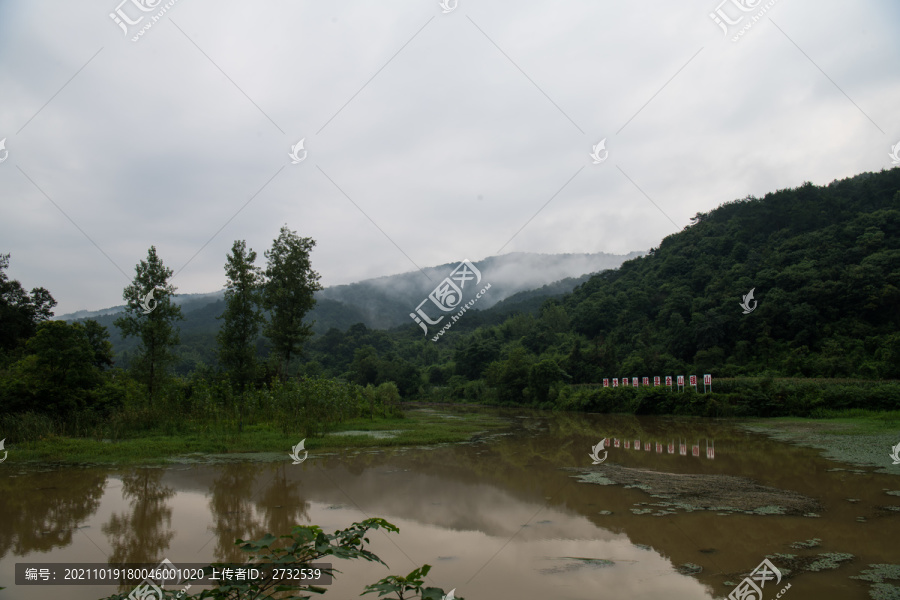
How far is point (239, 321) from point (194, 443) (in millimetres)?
8124

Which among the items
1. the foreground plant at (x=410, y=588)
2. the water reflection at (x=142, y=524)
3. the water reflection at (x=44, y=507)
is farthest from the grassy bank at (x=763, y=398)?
the foreground plant at (x=410, y=588)

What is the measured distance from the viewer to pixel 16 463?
1114 centimetres

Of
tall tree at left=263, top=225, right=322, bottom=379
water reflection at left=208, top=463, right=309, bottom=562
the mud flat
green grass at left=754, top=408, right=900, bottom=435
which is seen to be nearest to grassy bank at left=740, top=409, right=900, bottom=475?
Result: green grass at left=754, top=408, right=900, bottom=435

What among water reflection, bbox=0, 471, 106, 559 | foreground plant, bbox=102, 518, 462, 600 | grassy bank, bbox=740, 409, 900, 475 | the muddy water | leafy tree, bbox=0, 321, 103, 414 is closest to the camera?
foreground plant, bbox=102, 518, 462, 600

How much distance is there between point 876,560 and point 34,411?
17.7 m

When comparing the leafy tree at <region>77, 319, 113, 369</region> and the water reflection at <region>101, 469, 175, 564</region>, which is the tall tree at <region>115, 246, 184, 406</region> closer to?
the leafy tree at <region>77, 319, 113, 369</region>

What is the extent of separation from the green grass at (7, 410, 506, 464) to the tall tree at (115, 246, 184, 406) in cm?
357

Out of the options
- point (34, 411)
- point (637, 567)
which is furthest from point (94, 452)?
point (637, 567)

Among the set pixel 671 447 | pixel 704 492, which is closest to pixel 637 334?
pixel 671 447

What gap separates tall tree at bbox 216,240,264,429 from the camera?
68.7 feet

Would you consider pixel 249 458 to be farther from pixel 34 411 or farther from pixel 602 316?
pixel 602 316

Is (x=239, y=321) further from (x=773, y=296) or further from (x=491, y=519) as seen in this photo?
(x=773, y=296)

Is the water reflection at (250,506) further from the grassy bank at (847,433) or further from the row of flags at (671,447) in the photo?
the grassy bank at (847,433)

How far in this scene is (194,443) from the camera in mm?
13781
